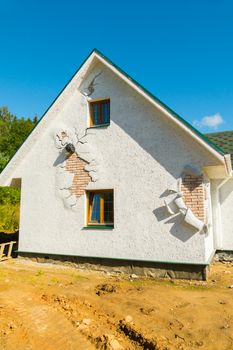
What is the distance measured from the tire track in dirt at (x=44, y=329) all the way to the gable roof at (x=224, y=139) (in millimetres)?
8965

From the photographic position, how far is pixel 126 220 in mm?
8289

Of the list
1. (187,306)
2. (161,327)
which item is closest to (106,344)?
(161,327)

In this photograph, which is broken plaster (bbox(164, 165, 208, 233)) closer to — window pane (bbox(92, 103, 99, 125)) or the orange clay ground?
the orange clay ground

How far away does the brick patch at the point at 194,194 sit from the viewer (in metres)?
7.47

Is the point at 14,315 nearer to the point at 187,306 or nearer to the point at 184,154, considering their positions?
the point at 187,306

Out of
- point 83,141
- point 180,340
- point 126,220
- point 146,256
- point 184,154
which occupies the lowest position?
point 180,340

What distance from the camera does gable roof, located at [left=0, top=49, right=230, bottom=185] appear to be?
7.26 metres

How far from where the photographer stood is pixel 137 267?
805 cm

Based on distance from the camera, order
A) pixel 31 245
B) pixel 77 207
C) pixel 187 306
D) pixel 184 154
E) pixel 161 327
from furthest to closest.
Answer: pixel 31 245 < pixel 77 207 < pixel 184 154 < pixel 187 306 < pixel 161 327

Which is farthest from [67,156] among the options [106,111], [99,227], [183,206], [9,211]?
[9,211]

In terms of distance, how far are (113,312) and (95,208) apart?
162 inches

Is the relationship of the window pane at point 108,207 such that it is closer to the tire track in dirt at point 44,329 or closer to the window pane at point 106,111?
the window pane at point 106,111

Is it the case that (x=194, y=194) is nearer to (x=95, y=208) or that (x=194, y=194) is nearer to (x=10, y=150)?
(x=95, y=208)

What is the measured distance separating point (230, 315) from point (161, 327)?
4.84 feet
